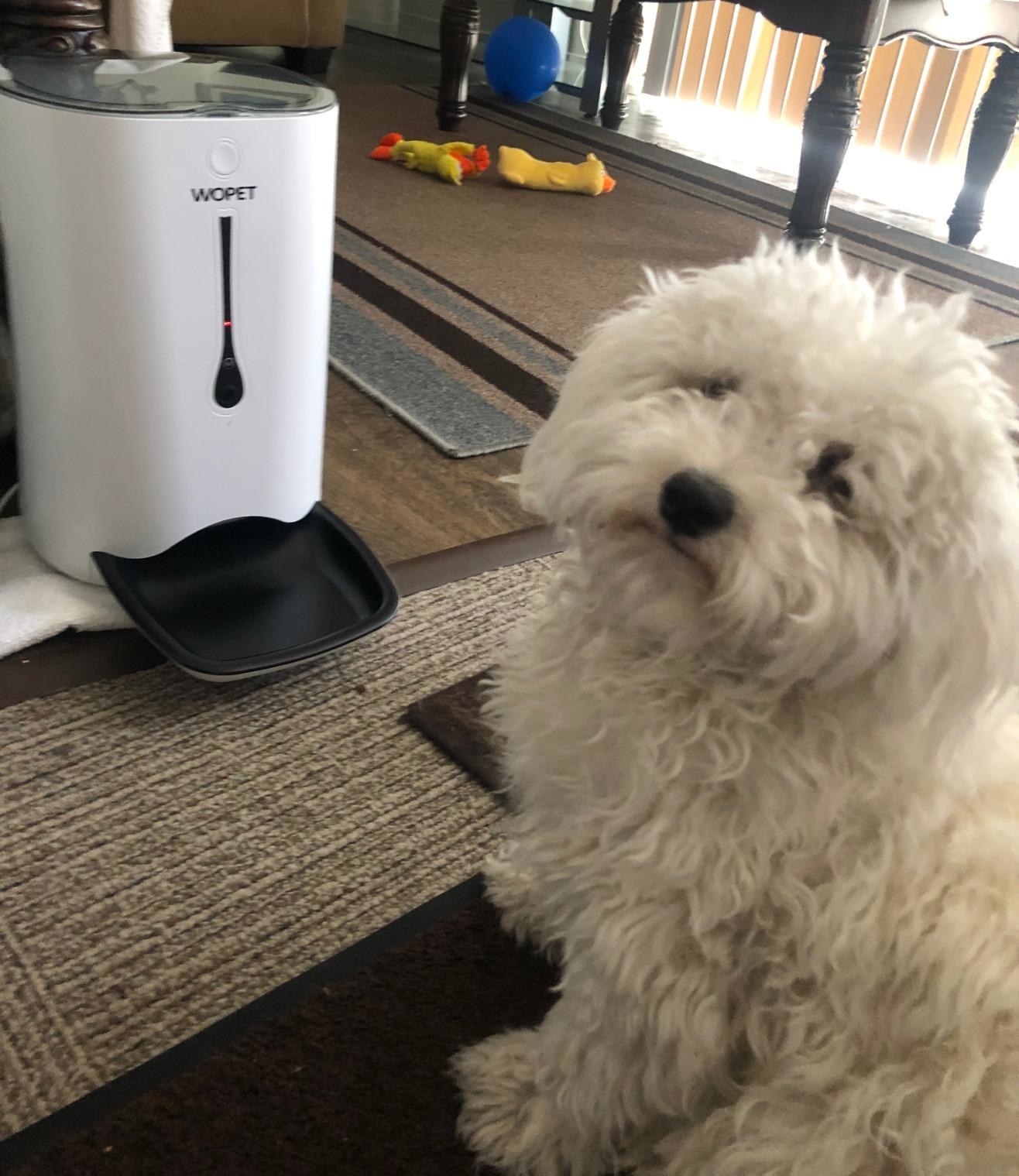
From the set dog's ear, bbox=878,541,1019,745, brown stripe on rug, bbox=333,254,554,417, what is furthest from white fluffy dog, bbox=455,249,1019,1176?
brown stripe on rug, bbox=333,254,554,417

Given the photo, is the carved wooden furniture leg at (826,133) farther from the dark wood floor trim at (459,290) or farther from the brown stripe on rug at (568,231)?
the dark wood floor trim at (459,290)

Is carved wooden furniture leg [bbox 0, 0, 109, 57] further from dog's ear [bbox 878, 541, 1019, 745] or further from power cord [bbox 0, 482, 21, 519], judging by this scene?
dog's ear [bbox 878, 541, 1019, 745]

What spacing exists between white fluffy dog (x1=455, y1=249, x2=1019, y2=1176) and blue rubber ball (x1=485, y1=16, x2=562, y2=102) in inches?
132

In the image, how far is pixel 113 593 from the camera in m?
1.09

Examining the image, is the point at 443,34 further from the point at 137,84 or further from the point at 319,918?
the point at 319,918

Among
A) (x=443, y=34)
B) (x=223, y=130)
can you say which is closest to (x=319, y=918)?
(x=223, y=130)

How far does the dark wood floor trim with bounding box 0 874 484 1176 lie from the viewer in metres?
0.73

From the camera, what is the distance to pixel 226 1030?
810 mm

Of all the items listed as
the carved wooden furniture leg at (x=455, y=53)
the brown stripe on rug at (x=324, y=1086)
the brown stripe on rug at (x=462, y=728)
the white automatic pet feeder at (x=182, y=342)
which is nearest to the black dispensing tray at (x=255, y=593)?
the white automatic pet feeder at (x=182, y=342)

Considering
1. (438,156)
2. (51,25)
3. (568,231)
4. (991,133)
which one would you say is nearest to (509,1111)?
(51,25)

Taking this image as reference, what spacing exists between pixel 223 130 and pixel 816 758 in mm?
725

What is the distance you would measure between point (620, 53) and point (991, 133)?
4.13 feet

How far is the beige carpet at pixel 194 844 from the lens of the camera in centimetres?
82

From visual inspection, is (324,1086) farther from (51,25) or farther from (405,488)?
(51,25)
